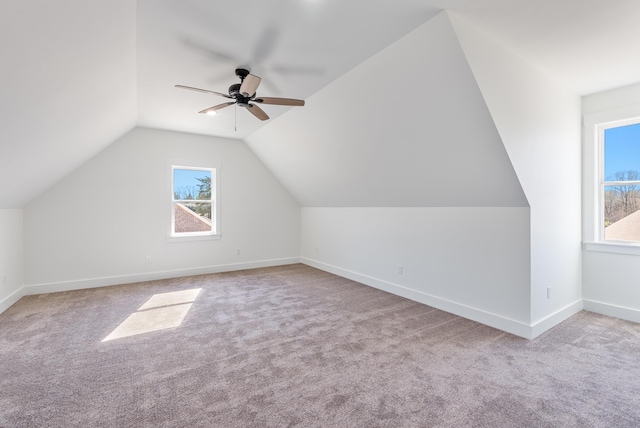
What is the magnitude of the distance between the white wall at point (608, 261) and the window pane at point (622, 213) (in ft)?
0.48

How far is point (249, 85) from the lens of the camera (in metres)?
2.62

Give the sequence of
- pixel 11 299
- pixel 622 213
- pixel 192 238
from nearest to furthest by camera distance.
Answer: pixel 622 213 → pixel 11 299 → pixel 192 238

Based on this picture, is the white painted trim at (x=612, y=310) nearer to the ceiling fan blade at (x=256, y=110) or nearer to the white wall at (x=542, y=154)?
the white wall at (x=542, y=154)

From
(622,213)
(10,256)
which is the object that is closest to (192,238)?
(10,256)

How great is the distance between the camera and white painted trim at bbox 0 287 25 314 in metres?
3.53

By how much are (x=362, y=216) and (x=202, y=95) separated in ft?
9.45

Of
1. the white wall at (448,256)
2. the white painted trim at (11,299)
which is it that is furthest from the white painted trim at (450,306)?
the white painted trim at (11,299)

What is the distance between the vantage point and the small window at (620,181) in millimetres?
3223

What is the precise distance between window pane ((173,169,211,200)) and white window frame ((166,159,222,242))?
9 centimetres

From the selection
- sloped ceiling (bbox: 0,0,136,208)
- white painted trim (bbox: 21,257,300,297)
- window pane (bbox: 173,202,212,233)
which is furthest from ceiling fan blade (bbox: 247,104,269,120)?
white painted trim (bbox: 21,257,300,297)

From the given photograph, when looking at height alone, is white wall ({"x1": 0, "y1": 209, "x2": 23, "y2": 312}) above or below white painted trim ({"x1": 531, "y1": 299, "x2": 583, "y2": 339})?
above

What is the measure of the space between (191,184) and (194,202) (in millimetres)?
336

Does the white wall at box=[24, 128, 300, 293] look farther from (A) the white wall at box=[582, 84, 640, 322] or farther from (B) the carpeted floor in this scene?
(A) the white wall at box=[582, 84, 640, 322]

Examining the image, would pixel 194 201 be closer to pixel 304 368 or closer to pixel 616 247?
pixel 304 368
